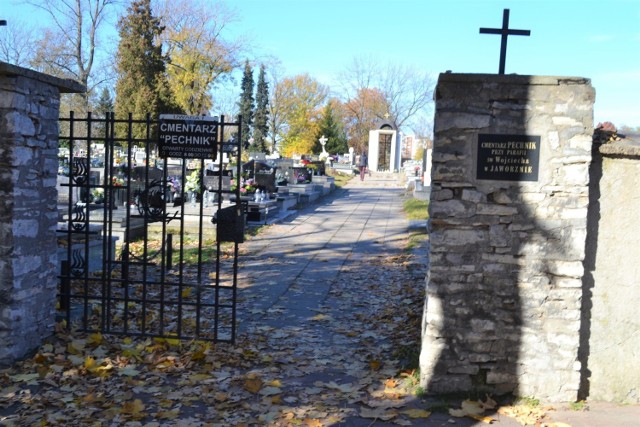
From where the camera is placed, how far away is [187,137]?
6.02 m

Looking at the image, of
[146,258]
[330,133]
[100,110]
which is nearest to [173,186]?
[146,258]

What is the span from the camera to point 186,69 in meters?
41.8

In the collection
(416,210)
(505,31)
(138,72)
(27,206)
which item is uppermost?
(138,72)

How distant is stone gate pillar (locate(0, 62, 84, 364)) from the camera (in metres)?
5.13

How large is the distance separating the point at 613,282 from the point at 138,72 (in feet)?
113

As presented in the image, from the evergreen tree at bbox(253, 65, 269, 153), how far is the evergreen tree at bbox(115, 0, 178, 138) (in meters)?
27.2

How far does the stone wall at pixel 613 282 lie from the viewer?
480 centimetres

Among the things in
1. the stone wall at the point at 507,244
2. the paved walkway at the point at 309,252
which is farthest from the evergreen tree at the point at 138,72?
the stone wall at the point at 507,244

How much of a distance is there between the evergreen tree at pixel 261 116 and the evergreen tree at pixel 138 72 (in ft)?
89.1

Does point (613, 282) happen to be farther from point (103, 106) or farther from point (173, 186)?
point (103, 106)

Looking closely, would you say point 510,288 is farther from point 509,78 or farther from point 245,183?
point 245,183

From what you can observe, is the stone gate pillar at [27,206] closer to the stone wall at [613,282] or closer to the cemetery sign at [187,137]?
the cemetery sign at [187,137]

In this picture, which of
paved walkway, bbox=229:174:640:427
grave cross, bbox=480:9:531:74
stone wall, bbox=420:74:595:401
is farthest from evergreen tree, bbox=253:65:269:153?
stone wall, bbox=420:74:595:401

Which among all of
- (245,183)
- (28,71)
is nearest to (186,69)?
(245,183)
